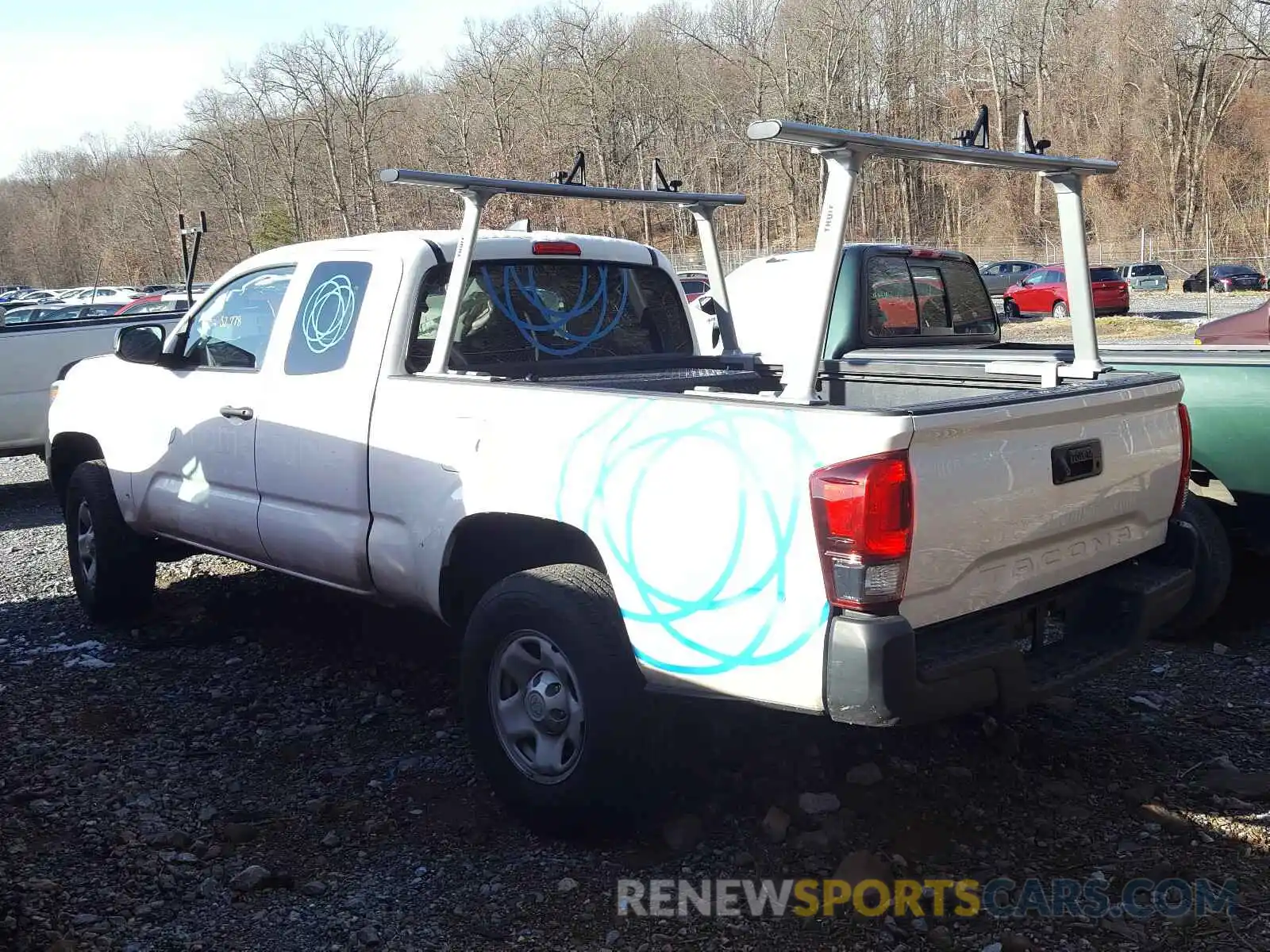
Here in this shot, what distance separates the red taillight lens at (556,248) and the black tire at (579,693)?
1.85 m

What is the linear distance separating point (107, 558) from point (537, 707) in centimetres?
342

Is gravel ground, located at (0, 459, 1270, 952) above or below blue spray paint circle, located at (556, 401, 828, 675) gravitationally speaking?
below

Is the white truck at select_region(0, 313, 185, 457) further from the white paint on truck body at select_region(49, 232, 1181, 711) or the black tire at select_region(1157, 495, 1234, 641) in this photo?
the black tire at select_region(1157, 495, 1234, 641)

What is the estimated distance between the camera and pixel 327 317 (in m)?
4.78

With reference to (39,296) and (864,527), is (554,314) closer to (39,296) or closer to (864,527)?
(864,527)

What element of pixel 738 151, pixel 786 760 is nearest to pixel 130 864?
pixel 786 760

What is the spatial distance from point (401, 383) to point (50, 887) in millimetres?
1978

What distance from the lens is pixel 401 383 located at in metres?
4.26

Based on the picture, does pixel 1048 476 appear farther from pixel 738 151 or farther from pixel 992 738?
pixel 738 151

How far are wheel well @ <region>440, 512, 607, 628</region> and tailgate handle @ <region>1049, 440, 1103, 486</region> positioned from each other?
54.3 inches

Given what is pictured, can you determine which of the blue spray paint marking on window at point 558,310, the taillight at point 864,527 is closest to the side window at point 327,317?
the blue spray paint marking on window at point 558,310

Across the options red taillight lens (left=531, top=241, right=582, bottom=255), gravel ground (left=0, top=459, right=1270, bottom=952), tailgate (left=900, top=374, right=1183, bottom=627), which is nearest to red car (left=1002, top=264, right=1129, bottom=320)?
gravel ground (left=0, top=459, right=1270, bottom=952)

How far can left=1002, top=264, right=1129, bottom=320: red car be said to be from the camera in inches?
1299

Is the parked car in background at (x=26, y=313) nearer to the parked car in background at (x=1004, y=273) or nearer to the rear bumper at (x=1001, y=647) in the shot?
the rear bumper at (x=1001, y=647)
